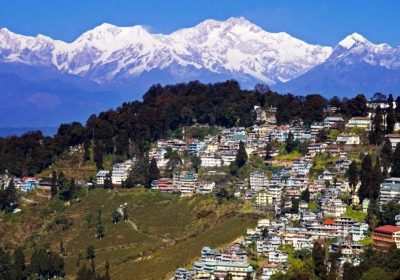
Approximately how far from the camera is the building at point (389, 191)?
50406 mm

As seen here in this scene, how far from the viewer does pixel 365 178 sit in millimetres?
51438

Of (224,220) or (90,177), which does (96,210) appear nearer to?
(90,177)

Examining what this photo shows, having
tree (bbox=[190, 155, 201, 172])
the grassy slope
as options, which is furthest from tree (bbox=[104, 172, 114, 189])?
tree (bbox=[190, 155, 201, 172])

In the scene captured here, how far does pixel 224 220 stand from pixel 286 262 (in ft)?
30.4

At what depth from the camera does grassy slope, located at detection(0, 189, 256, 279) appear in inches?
1992

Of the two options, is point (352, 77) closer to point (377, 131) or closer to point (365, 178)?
point (377, 131)

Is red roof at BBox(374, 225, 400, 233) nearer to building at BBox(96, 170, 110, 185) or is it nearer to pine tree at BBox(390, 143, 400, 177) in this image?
pine tree at BBox(390, 143, 400, 177)

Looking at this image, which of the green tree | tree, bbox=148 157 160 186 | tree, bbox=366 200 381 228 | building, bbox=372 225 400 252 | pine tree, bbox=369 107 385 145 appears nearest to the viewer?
the green tree

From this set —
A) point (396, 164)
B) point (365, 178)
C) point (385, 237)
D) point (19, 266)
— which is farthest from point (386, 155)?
point (19, 266)

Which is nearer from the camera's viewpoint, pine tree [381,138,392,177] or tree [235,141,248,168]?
pine tree [381,138,392,177]

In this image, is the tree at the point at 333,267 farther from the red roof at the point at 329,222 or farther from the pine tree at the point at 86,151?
the pine tree at the point at 86,151

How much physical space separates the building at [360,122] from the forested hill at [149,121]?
1.42 m

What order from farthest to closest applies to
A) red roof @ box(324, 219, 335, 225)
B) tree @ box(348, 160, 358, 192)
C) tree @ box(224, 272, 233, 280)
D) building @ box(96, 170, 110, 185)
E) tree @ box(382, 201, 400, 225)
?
building @ box(96, 170, 110, 185) → tree @ box(348, 160, 358, 192) → red roof @ box(324, 219, 335, 225) → tree @ box(382, 201, 400, 225) → tree @ box(224, 272, 233, 280)

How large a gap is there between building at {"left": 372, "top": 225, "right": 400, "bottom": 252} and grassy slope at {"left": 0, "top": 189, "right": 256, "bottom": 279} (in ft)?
27.3
